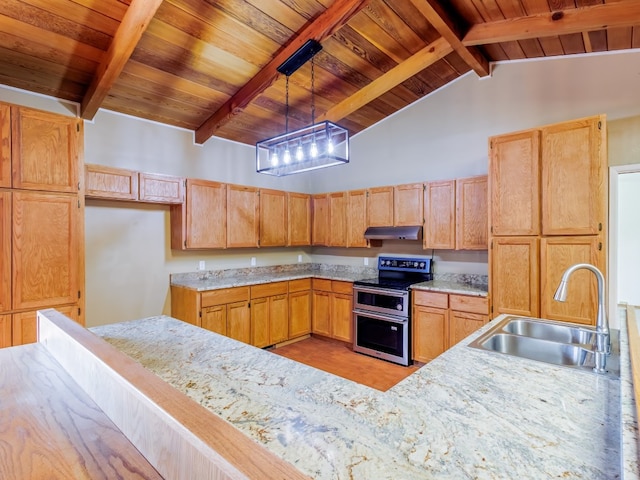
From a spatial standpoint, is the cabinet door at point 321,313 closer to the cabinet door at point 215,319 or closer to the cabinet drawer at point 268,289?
the cabinet drawer at point 268,289

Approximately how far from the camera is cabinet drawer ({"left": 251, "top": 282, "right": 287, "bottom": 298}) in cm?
407

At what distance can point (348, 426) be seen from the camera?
0.93 m

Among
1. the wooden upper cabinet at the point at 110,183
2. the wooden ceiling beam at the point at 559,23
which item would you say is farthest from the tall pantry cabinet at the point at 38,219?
the wooden ceiling beam at the point at 559,23

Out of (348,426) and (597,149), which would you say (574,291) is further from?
(348,426)

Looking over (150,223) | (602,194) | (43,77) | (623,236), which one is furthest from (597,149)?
(43,77)

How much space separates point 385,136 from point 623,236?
3.20 m

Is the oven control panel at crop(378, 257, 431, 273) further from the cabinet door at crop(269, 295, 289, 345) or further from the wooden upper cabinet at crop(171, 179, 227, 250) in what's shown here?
the wooden upper cabinet at crop(171, 179, 227, 250)

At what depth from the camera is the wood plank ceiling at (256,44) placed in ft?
8.05

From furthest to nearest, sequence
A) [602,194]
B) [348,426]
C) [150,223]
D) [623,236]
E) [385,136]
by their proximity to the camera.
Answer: [385,136] < [623,236] < [150,223] < [602,194] < [348,426]

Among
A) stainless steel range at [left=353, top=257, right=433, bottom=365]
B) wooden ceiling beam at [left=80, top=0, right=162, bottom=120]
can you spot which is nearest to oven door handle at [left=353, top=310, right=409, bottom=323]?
stainless steel range at [left=353, top=257, right=433, bottom=365]

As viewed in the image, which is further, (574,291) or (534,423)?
(574,291)

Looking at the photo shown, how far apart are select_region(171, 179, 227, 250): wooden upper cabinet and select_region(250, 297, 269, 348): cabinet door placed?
0.85m

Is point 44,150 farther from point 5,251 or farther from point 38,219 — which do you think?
point 5,251

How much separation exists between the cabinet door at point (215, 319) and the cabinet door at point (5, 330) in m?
1.56
